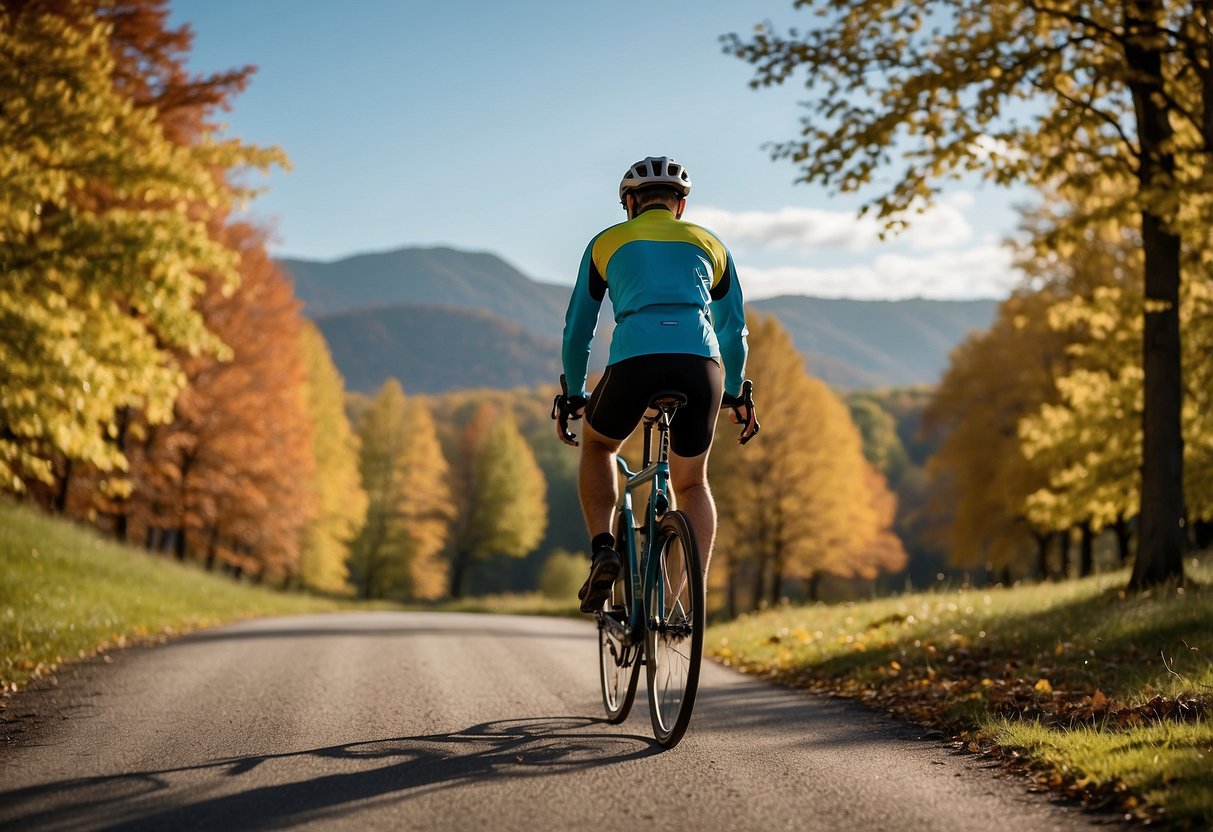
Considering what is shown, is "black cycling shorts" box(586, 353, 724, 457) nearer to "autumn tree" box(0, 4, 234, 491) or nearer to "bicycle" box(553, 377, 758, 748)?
"bicycle" box(553, 377, 758, 748)

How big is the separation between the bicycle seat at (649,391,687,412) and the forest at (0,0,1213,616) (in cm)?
519

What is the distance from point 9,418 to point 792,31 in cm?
734

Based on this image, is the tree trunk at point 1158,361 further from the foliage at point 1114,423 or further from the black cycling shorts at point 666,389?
the black cycling shorts at point 666,389

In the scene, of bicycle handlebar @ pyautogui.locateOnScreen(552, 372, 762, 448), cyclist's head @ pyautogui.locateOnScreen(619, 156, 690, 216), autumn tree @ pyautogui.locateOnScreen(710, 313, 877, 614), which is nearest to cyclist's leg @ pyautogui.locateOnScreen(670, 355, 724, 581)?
bicycle handlebar @ pyautogui.locateOnScreen(552, 372, 762, 448)

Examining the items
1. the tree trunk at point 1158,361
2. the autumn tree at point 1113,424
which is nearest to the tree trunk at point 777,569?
the autumn tree at point 1113,424

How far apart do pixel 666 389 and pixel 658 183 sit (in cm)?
103

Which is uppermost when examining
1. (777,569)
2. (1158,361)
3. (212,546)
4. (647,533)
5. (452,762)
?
(1158,361)

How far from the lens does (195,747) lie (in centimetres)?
467

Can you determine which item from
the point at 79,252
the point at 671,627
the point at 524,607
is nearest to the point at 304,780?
the point at 671,627

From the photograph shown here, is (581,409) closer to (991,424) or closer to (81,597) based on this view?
(81,597)

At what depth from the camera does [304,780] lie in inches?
160

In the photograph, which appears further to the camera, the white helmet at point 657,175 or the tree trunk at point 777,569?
the tree trunk at point 777,569

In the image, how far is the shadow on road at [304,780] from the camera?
11.6 feet

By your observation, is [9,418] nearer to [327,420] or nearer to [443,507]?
[327,420]
